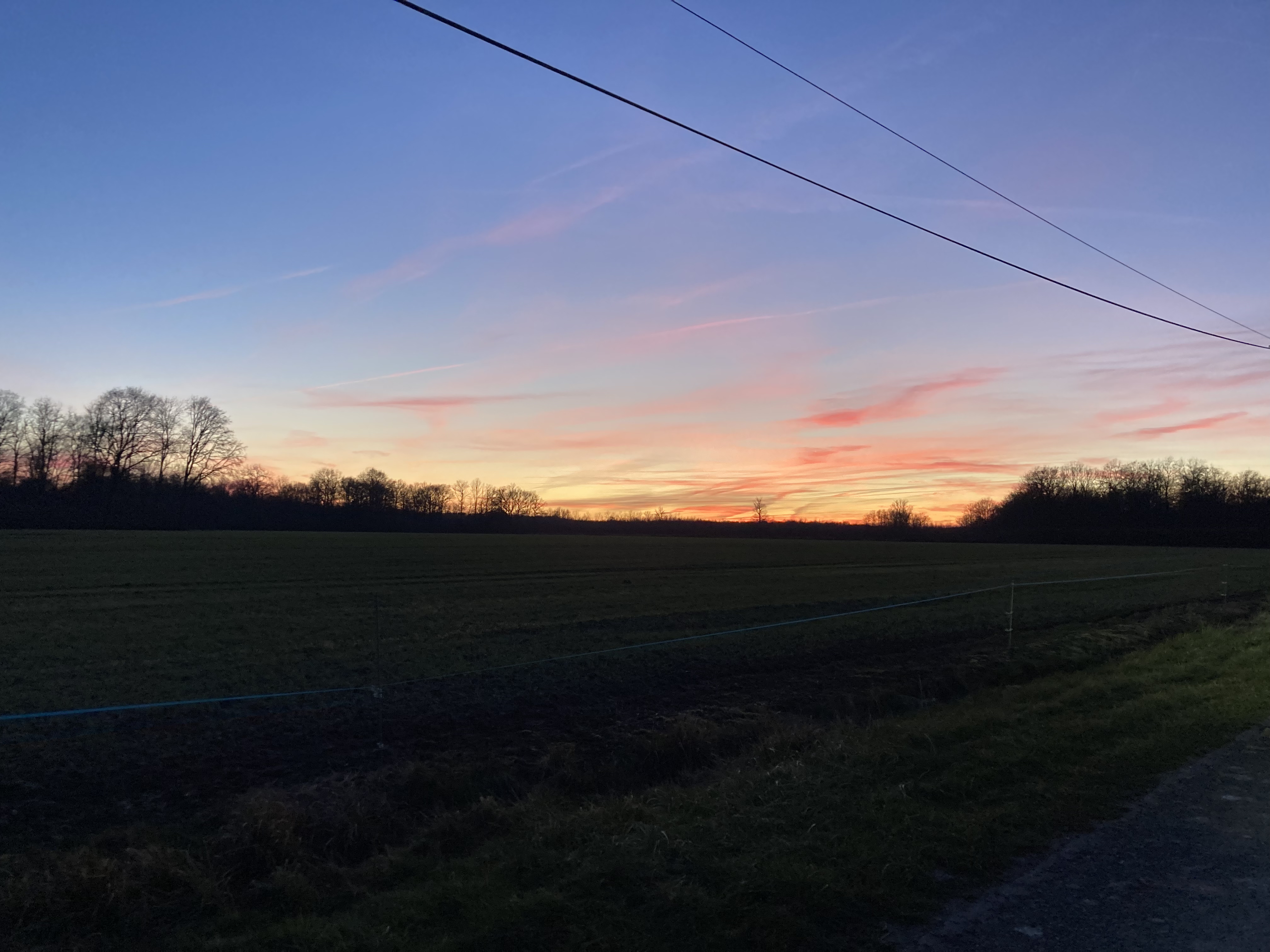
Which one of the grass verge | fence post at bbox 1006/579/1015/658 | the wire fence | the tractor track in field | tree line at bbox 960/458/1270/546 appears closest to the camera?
the grass verge

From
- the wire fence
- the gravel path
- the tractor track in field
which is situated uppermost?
the gravel path

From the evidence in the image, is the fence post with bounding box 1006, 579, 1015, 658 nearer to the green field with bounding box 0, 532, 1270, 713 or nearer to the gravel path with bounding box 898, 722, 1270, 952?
the green field with bounding box 0, 532, 1270, 713

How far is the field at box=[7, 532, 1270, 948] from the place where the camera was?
4.92m

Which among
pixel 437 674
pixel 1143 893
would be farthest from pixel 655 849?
pixel 437 674

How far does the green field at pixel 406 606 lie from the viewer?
43.3 feet

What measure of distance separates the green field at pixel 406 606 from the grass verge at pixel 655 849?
296 centimetres

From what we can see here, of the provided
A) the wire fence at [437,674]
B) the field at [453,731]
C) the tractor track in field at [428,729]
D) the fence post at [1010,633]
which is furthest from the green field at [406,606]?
the tractor track in field at [428,729]

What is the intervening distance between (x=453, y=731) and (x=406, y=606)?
1299cm

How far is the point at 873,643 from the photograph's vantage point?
664 inches

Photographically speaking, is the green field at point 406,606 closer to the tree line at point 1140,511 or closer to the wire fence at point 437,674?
the wire fence at point 437,674

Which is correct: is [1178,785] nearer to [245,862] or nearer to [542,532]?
[245,862]

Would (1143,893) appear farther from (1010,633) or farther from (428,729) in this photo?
(1010,633)

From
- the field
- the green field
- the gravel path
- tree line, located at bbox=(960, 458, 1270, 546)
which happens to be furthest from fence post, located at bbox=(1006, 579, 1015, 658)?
tree line, located at bbox=(960, 458, 1270, 546)

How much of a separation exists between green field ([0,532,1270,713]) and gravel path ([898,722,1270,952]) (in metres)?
6.86
